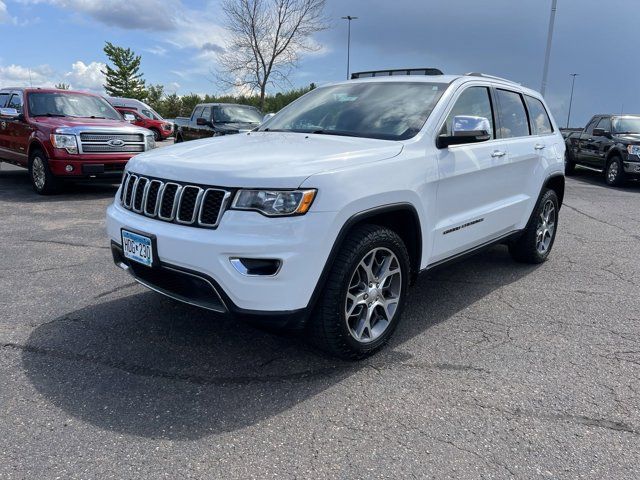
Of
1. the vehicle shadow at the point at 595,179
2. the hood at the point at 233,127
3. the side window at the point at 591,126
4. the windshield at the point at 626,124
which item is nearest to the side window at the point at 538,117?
the hood at the point at 233,127

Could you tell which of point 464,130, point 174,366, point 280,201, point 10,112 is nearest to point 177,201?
point 280,201

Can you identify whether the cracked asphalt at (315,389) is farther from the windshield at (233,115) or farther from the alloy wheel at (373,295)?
the windshield at (233,115)

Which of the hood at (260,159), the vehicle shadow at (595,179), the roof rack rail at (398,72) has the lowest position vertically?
the vehicle shadow at (595,179)

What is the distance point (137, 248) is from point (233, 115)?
11.6 metres

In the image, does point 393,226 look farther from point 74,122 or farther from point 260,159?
point 74,122

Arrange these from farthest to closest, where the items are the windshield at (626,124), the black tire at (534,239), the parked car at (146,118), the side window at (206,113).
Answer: the parked car at (146,118) < the side window at (206,113) < the windshield at (626,124) < the black tire at (534,239)

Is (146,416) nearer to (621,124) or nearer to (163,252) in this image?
(163,252)

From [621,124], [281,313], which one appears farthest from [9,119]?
[621,124]

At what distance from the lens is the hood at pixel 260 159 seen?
2.74m

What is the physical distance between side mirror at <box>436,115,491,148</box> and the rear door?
70 mm

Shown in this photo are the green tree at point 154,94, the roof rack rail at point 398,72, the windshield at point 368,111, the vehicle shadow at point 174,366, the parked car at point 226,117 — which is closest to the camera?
the vehicle shadow at point 174,366

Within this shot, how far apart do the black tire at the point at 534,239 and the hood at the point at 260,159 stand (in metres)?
2.51

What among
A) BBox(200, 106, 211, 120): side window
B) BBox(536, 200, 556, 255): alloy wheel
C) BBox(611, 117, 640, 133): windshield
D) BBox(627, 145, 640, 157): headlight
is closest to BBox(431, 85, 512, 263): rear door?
BBox(536, 200, 556, 255): alloy wheel

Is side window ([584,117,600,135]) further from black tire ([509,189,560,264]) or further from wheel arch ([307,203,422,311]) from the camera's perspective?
wheel arch ([307,203,422,311])
